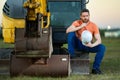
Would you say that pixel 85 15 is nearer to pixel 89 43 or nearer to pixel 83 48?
pixel 89 43

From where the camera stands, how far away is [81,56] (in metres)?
12.8

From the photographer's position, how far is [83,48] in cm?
1284

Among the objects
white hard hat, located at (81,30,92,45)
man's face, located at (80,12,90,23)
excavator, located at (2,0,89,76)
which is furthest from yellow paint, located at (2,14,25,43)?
white hard hat, located at (81,30,92,45)

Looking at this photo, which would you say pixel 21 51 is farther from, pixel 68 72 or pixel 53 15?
pixel 53 15

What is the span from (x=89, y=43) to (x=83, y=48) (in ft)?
1.81

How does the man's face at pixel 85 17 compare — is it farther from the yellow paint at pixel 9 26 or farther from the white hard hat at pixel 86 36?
the yellow paint at pixel 9 26

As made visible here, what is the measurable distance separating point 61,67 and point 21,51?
1003 millimetres

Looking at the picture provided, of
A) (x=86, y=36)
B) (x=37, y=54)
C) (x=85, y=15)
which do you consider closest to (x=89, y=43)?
(x=86, y=36)

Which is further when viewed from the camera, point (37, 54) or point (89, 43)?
point (89, 43)

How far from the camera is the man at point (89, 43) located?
12.4 m

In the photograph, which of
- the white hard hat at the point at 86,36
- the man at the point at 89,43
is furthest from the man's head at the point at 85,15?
the white hard hat at the point at 86,36

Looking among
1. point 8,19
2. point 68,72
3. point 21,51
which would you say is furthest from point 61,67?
point 8,19

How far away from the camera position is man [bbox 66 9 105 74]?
40.7 ft

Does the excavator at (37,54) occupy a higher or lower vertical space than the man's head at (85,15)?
lower
